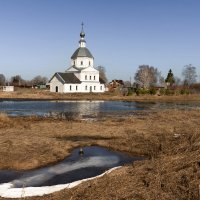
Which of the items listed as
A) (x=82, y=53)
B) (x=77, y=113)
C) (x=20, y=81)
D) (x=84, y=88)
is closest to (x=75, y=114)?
(x=77, y=113)

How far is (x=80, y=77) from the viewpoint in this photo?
80.3m

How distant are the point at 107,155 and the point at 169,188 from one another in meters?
5.47

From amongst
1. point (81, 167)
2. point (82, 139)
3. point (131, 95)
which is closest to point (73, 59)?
point (131, 95)

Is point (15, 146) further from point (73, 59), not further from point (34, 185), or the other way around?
point (73, 59)

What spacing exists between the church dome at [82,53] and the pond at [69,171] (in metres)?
70.9

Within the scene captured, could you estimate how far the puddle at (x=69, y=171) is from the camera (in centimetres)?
952

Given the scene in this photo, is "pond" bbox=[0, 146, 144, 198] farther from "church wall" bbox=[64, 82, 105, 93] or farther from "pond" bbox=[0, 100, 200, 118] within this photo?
"church wall" bbox=[64, 82, 105, 93]

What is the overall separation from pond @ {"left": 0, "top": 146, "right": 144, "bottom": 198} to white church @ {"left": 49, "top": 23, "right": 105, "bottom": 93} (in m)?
64.2

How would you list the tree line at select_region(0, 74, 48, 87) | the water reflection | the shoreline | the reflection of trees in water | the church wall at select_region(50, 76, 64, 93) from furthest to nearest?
the tree line at select_region(0, 74, 48, 87)
the church wall at select_region(50, 76, 64, 93)
the shoreline
the water reflection
the reflection of trees in water

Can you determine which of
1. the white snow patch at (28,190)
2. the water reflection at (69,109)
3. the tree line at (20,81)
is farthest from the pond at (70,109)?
the tree line at (20,81)

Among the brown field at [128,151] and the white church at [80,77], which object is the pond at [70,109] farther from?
the white church at [80,77]

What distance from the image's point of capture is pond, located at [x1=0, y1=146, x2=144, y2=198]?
374 inches

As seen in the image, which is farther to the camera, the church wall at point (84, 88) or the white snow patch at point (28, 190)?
the church wall at point (84, 88)

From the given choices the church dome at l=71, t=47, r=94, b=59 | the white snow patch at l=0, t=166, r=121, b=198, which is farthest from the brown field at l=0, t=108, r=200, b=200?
the church dome at l=71, t=47, r=94, b=59
